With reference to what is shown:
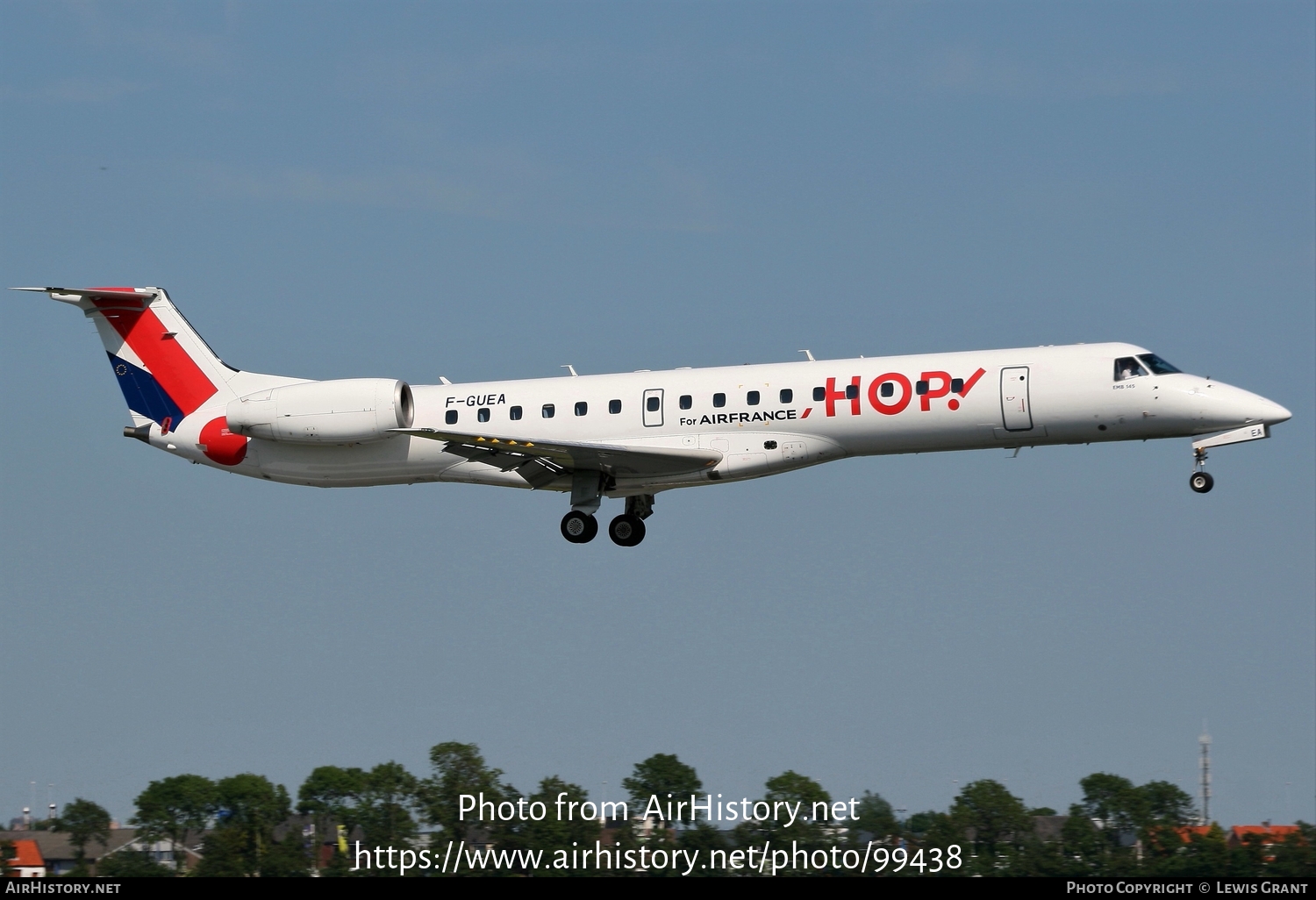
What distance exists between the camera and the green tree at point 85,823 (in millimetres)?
45062

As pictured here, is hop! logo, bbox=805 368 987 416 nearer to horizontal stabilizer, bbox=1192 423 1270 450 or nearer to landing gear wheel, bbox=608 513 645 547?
horizontal stabilizer, bbox=1192 423 1270 450

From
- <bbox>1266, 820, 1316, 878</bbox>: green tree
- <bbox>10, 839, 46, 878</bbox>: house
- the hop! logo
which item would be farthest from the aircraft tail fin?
<bbox>1266, 820, 1316, 878</bbox>: green tree

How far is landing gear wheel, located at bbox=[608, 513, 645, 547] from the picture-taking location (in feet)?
102

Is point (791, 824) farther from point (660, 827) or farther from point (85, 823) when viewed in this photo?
point (85, 823)

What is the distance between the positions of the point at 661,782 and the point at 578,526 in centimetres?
1503

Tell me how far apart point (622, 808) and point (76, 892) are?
13.0m

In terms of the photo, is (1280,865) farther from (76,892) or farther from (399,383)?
(76,892)

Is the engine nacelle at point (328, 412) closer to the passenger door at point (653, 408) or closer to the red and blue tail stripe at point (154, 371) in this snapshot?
the red and blue tail stripe at point (154, 371)

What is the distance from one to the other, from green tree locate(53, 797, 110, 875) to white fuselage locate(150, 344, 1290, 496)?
61.9 feet

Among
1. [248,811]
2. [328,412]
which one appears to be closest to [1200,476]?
[328,412]

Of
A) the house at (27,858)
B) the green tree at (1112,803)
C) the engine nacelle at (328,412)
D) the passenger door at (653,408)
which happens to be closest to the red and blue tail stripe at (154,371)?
the engine nacelle at (328,412)

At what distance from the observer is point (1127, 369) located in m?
27.5

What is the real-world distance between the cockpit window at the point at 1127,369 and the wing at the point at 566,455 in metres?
6.88

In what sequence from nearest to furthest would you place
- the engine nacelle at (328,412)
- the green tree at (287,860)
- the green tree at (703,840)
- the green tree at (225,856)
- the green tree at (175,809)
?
the engine nacelle at (328,412)
the green tree at (287,860)
the green tree at (225,856)
the green tree at (703,840)
the green tree at (175,809)
